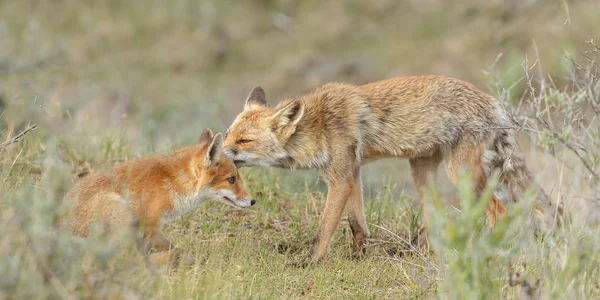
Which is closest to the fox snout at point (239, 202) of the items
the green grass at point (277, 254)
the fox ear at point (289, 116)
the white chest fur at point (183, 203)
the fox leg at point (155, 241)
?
the white chest fur at point (183, 203)

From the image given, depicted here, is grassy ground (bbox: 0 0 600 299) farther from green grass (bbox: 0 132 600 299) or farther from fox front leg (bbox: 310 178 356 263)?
fox front leg (bbox: 310 178 356 263)

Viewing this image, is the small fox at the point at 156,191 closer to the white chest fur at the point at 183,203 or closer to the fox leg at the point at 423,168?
the white chest fur at the point at 183,203

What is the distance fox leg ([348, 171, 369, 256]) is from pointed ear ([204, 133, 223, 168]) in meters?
1.50

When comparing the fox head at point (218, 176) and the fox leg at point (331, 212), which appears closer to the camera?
the fox head at point (218, 176)

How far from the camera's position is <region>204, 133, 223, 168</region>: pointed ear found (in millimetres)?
6513

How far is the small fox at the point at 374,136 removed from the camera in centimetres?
746

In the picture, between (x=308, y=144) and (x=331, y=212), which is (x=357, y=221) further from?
(x=308, y=144)

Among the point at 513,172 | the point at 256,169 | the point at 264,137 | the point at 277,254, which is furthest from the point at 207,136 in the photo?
the point at 513,172

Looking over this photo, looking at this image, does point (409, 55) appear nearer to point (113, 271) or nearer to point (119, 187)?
point (119, 187)

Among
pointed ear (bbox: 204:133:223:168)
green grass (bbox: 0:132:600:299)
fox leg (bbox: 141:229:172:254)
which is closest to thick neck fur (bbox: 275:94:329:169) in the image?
green grass (bbox: 0:132:600:299)

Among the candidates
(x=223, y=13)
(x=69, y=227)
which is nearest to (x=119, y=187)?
(x=69, y=227)

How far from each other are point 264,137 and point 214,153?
41.1 inches

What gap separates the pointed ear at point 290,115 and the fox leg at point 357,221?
2.66ft

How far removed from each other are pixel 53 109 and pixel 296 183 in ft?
9.56
